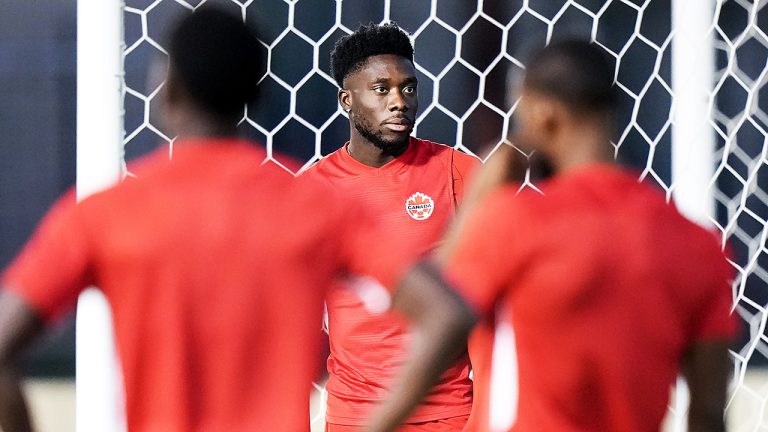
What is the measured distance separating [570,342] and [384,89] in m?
1.21

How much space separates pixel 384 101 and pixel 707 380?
3.90ft

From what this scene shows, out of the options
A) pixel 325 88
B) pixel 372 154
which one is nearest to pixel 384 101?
pixel 372 154

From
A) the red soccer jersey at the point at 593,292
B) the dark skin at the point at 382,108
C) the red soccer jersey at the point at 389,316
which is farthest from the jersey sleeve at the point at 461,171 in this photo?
the red soccer jersey at the point at 593,292

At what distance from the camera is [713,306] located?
128cm

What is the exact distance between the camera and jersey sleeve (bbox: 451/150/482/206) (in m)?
2.28

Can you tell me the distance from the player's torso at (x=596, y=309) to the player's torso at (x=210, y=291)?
25 cm

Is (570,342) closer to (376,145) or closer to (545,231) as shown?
(545,231)

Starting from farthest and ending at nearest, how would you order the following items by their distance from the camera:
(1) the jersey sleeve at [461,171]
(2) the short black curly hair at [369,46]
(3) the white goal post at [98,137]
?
(2) the short black curly hair at [369,46] < (1) the jersey sleeve at [461,171] < (3) the white goal post at [98,137]

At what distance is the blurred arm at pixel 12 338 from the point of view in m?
1.08

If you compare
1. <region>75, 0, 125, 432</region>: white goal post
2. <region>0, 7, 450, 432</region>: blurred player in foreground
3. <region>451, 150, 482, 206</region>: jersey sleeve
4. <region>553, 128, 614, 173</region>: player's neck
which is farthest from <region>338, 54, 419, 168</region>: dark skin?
<region>0, 7, 450, 432</region>: blurred player in foreground

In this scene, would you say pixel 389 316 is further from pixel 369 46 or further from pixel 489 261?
pixel 489 261

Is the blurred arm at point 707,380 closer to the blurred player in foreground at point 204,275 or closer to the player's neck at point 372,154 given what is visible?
the blurred player in foreground at point 204,275

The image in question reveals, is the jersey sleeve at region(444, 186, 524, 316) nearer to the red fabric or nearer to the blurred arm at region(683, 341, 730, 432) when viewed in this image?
the blurred arm at region(683, 341, 730, 432)

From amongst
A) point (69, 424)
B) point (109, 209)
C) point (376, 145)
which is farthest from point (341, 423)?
point (69, 424)
